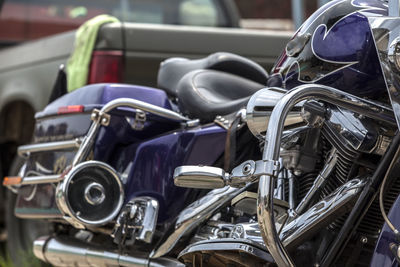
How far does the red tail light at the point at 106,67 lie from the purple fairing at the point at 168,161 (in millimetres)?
1806

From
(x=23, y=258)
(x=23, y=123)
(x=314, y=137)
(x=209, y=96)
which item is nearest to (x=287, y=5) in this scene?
(x=23, y=123)

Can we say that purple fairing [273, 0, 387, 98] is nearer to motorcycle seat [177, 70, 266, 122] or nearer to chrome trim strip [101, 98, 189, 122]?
motorcycle seat [177, 70, 266, 122]

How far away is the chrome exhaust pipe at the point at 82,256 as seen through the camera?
3025mm

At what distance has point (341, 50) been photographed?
236cm

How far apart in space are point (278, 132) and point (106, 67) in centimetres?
303

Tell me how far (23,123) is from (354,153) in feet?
14.3

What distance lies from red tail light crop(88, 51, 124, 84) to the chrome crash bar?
2.92m

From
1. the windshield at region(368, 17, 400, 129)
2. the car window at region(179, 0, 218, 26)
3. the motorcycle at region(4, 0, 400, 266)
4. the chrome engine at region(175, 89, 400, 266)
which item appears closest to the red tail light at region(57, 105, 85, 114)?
the motorcycle at region(4, 0, 400, 266)

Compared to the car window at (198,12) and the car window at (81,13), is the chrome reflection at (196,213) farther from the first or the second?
the car window at (198,12)

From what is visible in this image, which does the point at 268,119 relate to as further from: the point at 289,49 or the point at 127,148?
the point at 127,148

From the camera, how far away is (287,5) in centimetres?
1257

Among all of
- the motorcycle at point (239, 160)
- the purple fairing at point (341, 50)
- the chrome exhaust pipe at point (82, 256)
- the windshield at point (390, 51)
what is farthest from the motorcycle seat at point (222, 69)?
the windshield at point (390, 51)

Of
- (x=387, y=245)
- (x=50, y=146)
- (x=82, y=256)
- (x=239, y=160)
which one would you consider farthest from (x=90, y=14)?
(x=387, y=245)

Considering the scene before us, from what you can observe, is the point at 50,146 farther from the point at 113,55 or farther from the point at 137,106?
the point at 113,55
